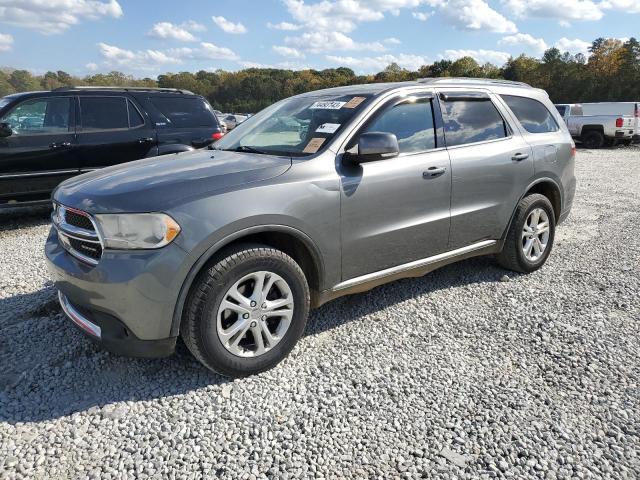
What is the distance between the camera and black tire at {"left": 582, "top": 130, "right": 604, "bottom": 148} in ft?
63.7

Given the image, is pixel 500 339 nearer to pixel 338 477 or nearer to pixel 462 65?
pixel 338 477

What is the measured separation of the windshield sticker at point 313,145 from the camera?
10.7 feet

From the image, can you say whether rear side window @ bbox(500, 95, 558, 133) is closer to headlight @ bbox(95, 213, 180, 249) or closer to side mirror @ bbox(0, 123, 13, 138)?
headlight @ bbox(95, 213, 180, 249)

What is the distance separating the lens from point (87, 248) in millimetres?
2791

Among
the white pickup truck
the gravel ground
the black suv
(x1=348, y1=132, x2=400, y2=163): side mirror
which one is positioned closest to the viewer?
the gravel ground

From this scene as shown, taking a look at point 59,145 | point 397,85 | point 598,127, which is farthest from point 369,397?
point 598,127

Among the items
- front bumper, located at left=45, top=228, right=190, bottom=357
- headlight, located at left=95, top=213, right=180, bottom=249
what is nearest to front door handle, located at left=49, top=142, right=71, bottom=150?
front bumper, located at left=45, top=228, right=190, bottom=357

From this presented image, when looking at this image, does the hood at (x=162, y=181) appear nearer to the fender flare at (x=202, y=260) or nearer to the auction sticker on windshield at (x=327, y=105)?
the fender flare at (x=202, y=260)

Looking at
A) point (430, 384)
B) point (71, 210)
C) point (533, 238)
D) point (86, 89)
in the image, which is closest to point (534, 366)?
point (430, 384)

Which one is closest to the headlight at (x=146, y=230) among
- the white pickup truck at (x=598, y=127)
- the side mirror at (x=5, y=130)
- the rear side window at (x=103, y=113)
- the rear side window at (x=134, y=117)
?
the side mirror at (x=5, y=130)

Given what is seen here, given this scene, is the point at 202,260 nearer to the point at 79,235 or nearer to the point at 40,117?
the point at 79,235

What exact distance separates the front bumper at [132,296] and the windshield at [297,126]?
1213 mm

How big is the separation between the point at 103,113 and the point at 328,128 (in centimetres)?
510

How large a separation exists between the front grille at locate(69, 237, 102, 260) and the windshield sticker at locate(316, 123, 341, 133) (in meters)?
1.65
